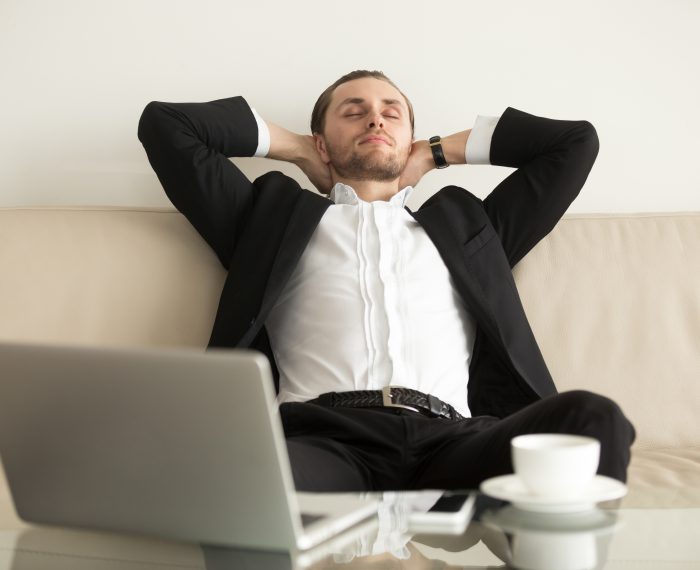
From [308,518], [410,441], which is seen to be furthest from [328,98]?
[308,518]

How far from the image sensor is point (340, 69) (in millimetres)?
2559

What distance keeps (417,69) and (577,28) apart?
1.53 ft

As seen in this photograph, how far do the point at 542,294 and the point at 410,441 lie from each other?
0.66 metres

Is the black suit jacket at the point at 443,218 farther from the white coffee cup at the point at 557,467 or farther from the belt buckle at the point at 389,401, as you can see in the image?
the white coffee cup at the point at 557,467

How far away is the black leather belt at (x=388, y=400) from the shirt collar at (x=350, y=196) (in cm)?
58

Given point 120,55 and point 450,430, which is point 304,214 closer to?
point 450,430

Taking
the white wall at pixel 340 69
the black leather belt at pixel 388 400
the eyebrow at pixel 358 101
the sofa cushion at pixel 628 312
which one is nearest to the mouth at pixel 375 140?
the eyebrow at pixel 358 101

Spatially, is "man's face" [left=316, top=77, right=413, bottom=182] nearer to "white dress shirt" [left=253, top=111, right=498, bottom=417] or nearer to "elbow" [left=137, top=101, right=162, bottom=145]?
"white dress shirt" [left=253, top=111, right=498, bottom=417]

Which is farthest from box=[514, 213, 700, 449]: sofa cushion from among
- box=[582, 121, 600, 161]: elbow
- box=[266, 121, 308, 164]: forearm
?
box=[266, 121, 308, 164]: forearm

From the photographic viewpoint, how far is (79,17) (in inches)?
101

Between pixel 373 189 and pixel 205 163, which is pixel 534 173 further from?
pixel 205 163

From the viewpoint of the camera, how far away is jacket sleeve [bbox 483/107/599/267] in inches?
84.4

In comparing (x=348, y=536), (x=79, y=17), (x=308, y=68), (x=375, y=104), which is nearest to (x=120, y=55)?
(x=79, y=17)

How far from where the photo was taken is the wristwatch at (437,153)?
7.66 ft
